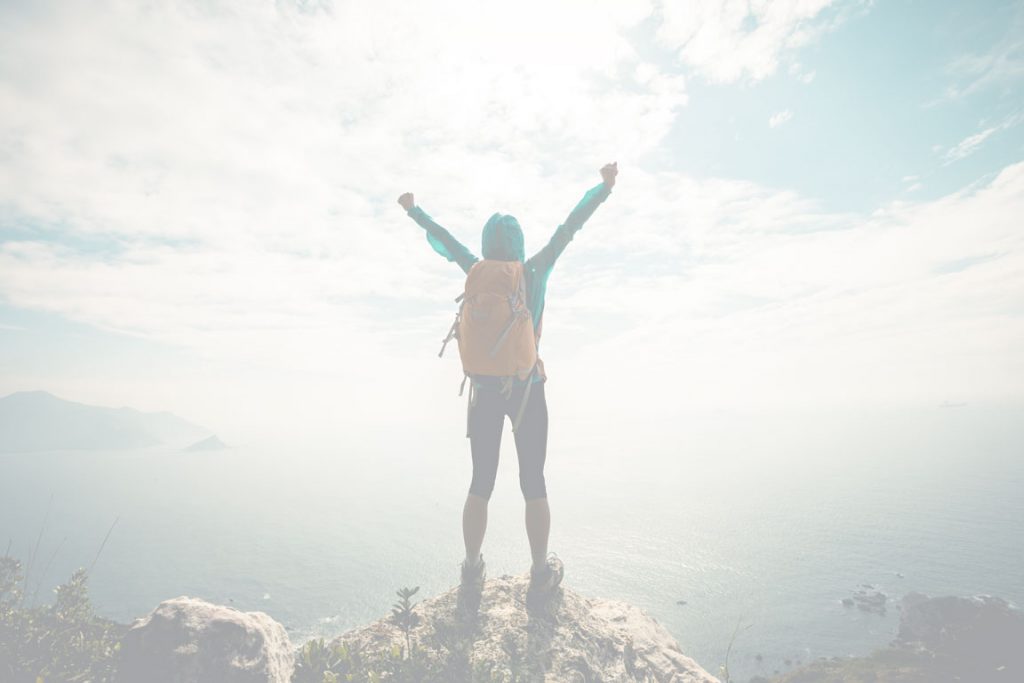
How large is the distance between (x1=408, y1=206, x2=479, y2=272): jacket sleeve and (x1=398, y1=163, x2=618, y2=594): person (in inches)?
21.3

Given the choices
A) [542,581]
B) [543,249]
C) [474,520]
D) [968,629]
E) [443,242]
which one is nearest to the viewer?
[474,520]

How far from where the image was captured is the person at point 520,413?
5219 millimetres

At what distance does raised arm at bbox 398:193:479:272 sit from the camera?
593cm

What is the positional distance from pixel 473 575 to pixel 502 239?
4.16 metres

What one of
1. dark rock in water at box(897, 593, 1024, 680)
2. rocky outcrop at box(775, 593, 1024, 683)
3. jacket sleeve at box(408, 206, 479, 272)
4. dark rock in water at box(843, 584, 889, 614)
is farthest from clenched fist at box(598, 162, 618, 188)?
dark rock in water at box(843, 584, 889, 614)

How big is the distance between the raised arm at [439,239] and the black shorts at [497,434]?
1.74m

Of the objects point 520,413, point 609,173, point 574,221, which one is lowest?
point 520,413

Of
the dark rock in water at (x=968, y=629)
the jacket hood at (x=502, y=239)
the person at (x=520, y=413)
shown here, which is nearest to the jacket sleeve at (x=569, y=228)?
the person at (x=520, y=413)

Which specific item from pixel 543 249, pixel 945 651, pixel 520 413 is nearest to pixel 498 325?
pixel 520 413

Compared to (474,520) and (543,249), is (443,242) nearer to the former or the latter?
(543,249)

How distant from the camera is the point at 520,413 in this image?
16.8ft

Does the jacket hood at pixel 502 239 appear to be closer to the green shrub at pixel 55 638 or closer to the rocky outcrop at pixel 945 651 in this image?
the green shrub at pixel 55 638

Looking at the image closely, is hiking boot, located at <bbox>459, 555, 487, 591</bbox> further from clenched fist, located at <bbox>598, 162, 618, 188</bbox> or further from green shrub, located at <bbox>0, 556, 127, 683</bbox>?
clenched fist, located at <bbox>598, 162, 618, 188</bbox>

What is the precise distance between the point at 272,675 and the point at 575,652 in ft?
11.4
